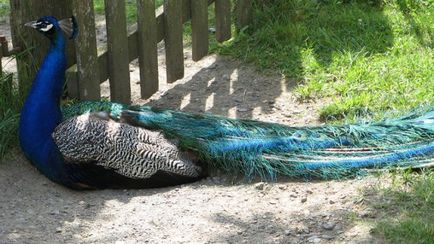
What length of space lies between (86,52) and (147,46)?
53cm

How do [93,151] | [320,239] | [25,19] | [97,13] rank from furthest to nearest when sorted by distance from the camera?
[97,13] < [25,19] < [93,151] < [320,239]

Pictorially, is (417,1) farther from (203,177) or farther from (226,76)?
(203,177)

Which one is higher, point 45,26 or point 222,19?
point 45,26

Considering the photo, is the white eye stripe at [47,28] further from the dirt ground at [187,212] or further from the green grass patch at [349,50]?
the green grass patch at [349,50]

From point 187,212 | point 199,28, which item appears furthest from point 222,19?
point 187,212

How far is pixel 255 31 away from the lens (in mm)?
6770

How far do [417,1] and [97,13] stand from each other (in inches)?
109

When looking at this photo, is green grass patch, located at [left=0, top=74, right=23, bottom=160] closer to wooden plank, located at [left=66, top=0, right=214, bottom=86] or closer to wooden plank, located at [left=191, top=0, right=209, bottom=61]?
wooden plank, located at [left=66, top=0, right=214, bottom=86]

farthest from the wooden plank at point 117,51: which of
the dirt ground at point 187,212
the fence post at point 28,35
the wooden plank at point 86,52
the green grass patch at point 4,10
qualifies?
the green grass patch at point 4,10

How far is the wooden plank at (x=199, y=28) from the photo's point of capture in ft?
20.1

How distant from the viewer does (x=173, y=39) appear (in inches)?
231

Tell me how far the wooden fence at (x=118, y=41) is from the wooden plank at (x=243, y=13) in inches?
20.6

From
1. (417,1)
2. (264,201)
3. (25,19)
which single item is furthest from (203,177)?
(417,1)

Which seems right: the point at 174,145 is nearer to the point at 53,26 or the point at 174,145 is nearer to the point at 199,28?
the point at 53,26
